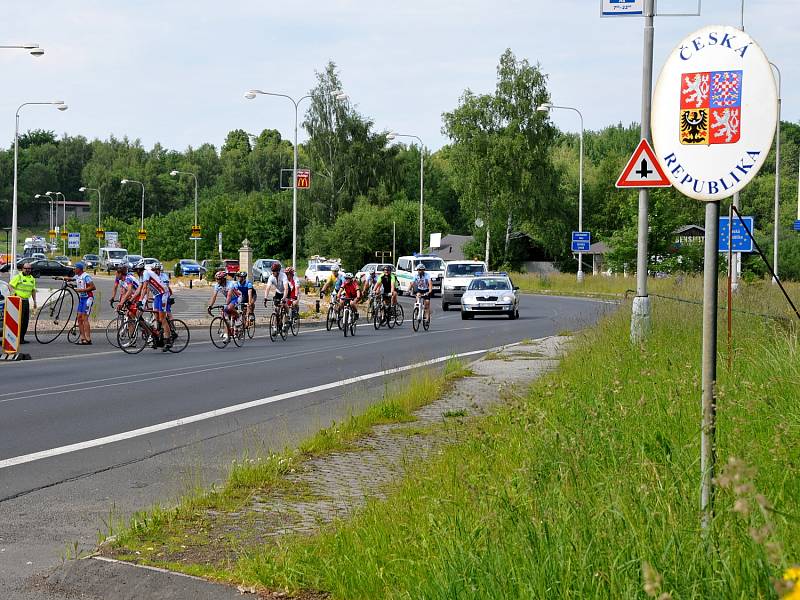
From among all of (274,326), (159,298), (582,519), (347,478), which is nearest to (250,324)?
(274,326)

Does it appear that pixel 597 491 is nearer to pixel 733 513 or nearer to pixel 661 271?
pixel 733 513

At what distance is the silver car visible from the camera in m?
38.0

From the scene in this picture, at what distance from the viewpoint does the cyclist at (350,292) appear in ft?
97.8

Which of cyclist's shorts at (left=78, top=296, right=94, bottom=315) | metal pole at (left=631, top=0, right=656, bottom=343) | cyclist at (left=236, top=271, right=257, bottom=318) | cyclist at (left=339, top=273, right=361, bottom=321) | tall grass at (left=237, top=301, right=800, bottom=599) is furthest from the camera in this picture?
cyclist at (left=339, top=273, right=361, bottom=321)

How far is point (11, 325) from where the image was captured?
877 inches

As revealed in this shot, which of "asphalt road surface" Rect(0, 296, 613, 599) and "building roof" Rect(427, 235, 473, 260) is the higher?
"building roof" Rect(427, 235, 473, 260)

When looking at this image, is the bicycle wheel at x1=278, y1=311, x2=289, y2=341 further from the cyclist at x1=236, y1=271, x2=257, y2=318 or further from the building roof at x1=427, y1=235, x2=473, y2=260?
the building roof at x1=427, y1=235, x2=473, y2=260

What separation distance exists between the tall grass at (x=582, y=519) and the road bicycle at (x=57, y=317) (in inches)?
789

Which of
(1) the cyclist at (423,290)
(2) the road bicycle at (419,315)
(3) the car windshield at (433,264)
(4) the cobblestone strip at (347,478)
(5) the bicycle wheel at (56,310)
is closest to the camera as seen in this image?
(4) the cobblestone strip at (347,478)

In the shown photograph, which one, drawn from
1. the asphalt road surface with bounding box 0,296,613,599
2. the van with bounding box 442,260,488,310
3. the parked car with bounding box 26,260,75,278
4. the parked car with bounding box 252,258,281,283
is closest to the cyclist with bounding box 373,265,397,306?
the asphalt road surface with bounding box 0,296,613,599

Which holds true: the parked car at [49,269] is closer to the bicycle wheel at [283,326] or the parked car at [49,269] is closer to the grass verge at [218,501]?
the bicycle wheel at [283,326]

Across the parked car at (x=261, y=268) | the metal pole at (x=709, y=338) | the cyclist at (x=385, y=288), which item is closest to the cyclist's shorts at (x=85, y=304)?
the cyclist at (x=385, y=288)

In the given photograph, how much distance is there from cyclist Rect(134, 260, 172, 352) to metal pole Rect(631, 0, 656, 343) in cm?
1054

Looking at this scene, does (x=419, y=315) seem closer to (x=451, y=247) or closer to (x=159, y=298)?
(x=159, y=298)
